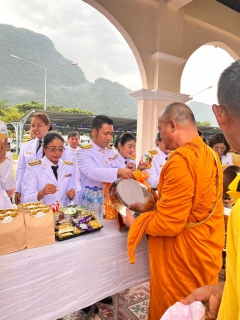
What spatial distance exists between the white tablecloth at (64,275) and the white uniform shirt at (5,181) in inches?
25.3

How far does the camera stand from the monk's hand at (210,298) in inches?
25.2

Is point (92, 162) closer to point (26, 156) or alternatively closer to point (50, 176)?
point (50, 176)

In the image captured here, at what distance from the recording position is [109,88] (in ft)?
248

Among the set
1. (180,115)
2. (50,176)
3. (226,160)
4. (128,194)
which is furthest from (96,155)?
(226,160)

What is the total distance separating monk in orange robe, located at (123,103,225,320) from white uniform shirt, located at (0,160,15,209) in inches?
34.1

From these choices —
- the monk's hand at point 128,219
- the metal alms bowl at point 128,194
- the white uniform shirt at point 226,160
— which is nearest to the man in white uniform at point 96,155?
the metal alms bowl at point 128,194

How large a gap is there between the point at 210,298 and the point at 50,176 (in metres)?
1.55

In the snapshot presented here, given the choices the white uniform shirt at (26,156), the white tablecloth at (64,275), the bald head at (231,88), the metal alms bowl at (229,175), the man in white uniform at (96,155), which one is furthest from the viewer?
the white uniform shirt at (26,156)

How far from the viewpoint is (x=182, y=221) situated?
1.14 metres

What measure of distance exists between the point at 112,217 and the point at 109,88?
3071 inches

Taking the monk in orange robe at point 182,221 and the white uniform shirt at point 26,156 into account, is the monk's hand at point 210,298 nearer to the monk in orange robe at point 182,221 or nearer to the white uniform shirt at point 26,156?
the monk in orange robe at point 182,221

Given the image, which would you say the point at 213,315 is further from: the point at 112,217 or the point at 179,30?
the point at 179,30

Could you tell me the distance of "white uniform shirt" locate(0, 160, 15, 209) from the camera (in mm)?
1507

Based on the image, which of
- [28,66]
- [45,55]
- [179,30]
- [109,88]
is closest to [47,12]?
[45,55]
